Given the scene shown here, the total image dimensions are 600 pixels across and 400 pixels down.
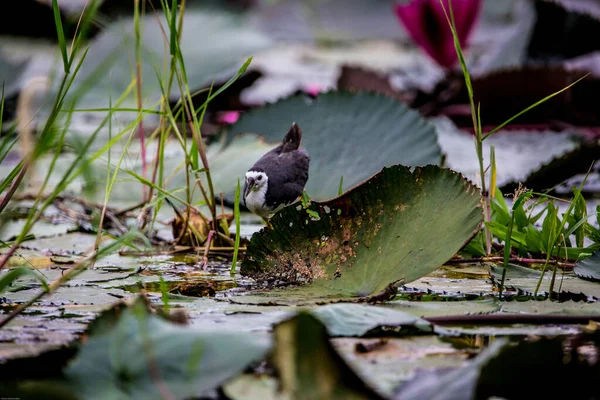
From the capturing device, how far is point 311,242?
1.40m

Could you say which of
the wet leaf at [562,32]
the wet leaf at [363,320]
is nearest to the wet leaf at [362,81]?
the wet leaf at [562,32]

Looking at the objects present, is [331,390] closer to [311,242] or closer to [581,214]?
[311,242]

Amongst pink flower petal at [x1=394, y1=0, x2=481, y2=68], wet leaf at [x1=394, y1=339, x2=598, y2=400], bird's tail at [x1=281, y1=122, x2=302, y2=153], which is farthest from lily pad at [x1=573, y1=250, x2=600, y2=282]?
pink flower petal at [x1=394, y1=0, x2=481, y2=68]

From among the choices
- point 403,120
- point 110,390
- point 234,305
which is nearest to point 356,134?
point 403,120

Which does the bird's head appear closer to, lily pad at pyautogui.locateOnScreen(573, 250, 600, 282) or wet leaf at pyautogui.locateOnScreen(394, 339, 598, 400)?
lily pad at pyautogui.locateOnScreen(573, 250, 600, 282)

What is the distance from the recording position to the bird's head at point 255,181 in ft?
6.14

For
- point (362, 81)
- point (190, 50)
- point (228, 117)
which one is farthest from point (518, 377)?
point (190, 50)

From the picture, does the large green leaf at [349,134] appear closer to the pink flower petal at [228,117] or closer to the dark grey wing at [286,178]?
the dark grey wing at [286,178]

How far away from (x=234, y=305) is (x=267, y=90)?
2.82 metres

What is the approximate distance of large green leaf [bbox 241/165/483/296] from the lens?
130 cm

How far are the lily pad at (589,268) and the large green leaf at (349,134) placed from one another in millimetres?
692

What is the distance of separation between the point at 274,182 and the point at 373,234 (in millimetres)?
554

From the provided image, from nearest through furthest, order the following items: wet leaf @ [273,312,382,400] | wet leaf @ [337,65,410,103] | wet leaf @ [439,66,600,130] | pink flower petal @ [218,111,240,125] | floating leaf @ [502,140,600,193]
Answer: wet leaf @ [273,312,382,400], floating leaf @ [502,140,600,193], wet leaf @ [439,66,600,130], wet leaf @ [337,65,410,103], pink flower petal @ [218,111,240,125]

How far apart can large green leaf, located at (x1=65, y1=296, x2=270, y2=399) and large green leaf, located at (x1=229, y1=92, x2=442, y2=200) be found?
1240 mm
